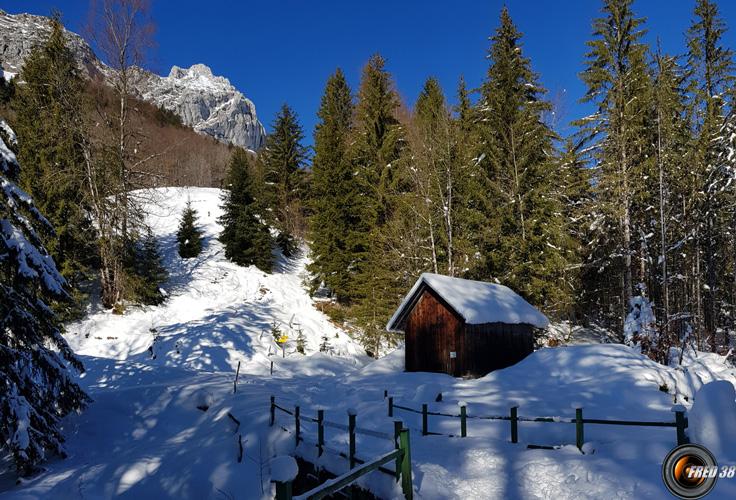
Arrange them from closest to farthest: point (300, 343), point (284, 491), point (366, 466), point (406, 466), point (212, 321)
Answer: point (284, 491)
point (366, 466)
point (406, 466)
point (212, 321)
point (300, 343)

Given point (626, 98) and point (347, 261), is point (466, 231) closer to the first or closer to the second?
point (347, 261)

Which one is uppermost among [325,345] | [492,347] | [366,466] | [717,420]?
[717,420]

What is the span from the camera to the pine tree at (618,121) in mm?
22203

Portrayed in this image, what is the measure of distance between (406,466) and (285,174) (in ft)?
128

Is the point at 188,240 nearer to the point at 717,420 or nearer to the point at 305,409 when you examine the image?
the point at 305,409

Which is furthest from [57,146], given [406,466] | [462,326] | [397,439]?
[406,466]

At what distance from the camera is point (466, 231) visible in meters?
25.5

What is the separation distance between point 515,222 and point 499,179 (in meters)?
2.93

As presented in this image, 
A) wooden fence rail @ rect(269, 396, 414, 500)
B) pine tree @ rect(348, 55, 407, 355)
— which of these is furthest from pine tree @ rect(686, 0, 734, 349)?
wooden fence rail @ rect(269, 396, 414, 500)

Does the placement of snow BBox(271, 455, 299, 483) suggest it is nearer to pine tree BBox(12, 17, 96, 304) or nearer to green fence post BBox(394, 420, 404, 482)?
green fence post BBox(394, 420, 404, 482)

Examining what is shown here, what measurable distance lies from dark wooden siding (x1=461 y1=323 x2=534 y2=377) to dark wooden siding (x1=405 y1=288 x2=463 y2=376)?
45 centimetres

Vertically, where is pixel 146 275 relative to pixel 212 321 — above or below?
above

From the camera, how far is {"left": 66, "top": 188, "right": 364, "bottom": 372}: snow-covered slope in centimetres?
2208

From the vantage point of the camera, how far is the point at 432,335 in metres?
19.8
